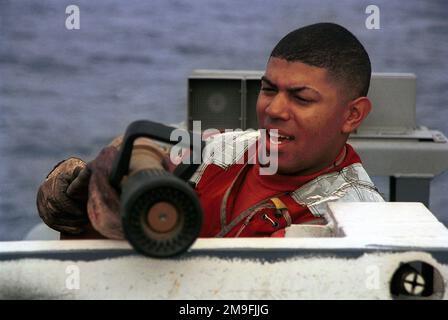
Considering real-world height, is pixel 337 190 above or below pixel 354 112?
below

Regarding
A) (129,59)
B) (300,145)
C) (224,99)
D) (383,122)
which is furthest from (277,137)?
(129,59)

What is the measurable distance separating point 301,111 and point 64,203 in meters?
0.53

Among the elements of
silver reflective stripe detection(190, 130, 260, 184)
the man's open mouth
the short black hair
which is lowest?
silver reflective stripe detection(190, 130, 260, 184)

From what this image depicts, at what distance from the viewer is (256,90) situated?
309 cm

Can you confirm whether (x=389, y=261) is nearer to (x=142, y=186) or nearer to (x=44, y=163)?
(x=142, y=186)

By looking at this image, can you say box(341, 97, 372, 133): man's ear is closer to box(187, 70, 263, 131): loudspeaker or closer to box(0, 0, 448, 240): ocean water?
box(187, 70, 263, 131): loudspeaker

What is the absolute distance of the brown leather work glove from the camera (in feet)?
5.23

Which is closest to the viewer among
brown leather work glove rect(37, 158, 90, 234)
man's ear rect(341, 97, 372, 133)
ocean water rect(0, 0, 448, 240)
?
brown leather work glove rect(37, 158, 90, 234)

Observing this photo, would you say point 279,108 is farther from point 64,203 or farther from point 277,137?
point 64,203

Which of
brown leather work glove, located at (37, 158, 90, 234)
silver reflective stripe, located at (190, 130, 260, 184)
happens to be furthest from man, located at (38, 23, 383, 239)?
silver reflective stripe, located at (190, 130, 260, 184)

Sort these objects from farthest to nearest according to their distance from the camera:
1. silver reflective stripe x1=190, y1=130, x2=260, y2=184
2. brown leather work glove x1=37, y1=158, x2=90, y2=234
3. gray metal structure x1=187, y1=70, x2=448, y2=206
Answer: gray metal structure x1=187, y1=70, x2=448, y2=206 → silver reflective stripe x1=190, y1=130, x2=260, y2=184 → brown leather work glove x1=37, y1=158, x2=90, y2=234

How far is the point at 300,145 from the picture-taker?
1690mm

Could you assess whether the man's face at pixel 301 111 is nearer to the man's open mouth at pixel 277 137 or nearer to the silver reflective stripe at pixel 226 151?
the man's open mouth at pixel 277 137

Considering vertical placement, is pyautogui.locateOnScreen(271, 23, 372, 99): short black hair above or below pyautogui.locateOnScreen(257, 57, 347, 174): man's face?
above
